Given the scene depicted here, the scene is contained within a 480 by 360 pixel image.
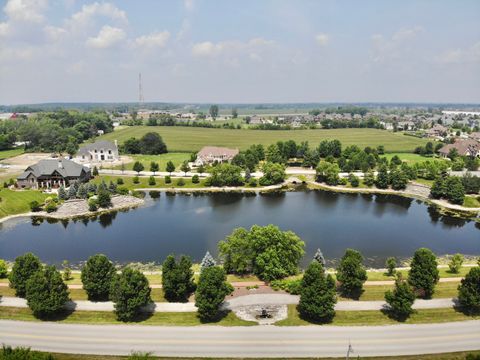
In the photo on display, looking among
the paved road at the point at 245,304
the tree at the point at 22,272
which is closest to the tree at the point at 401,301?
the paved road at the point at 245,304

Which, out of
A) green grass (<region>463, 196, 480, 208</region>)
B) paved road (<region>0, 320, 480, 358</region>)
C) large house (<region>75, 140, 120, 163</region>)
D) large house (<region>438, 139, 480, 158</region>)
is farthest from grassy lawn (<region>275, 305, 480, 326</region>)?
large house (<region>438, 139, 480, 158</region>)

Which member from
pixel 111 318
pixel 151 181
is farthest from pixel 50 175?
pixel 111 318

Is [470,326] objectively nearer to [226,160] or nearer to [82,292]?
[82,292]

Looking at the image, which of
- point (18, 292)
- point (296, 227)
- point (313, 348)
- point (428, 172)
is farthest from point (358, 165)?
point (18, 292)

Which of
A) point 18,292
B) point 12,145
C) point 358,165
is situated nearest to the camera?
point 18,292

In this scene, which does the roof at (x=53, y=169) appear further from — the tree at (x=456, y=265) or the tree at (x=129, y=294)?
the tree at (x=456, y=265)

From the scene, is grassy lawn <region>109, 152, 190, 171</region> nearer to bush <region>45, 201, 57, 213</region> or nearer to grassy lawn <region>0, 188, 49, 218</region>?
grassy lawn <region>0, 188, 49, 218</region>
